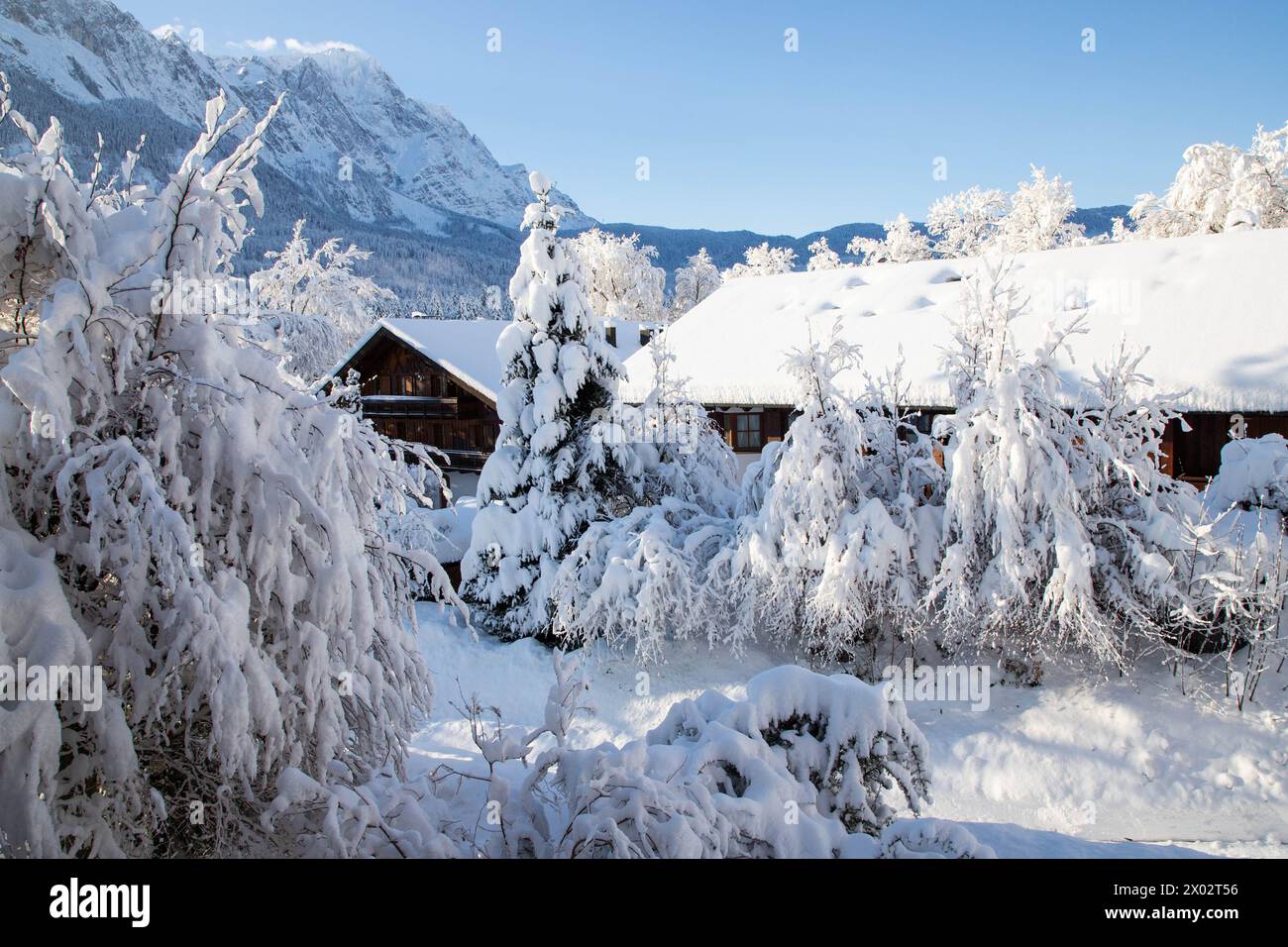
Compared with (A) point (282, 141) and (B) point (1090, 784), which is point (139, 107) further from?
(B) point (1090, 784)

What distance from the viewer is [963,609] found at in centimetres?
1205

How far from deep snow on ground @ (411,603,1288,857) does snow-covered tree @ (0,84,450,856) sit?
4319 millimetres

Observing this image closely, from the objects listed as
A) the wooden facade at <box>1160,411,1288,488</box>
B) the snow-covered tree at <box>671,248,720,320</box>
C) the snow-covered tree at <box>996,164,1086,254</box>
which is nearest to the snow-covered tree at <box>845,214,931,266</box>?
the snow-covered tree at <box>996,164,1086,254</box>

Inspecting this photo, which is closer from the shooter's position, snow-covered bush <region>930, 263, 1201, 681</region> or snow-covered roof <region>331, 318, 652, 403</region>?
snow-covered bush <region>930, 263, 1201, 681</region>

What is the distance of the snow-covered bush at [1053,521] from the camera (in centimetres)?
1150

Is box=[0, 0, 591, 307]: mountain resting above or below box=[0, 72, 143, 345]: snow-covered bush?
above

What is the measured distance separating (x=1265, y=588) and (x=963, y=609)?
410 cm

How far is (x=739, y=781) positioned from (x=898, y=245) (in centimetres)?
4617

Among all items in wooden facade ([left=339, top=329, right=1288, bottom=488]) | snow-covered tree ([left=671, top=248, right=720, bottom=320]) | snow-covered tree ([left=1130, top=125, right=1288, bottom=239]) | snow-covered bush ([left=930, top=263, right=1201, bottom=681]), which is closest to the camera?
snow-covered bush ([left=930, top=263, right=1201, bottom=681])

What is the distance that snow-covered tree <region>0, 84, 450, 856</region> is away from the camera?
11.1 ft

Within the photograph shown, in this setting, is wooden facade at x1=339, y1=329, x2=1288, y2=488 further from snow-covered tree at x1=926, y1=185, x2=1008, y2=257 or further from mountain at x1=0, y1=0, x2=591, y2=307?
snow-covered tree at x1=926, y1=185, x2=1008, y2=257

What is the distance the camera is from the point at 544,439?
15.5 metres

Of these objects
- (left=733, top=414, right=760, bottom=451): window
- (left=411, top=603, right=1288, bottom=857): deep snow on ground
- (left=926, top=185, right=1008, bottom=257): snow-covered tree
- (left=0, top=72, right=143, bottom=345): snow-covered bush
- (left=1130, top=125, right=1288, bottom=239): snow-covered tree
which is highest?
(left=926, top=185, right=1008, bottom=257): snow-covered tree

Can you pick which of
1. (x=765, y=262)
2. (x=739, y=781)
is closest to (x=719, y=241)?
(x=765, y=262)
